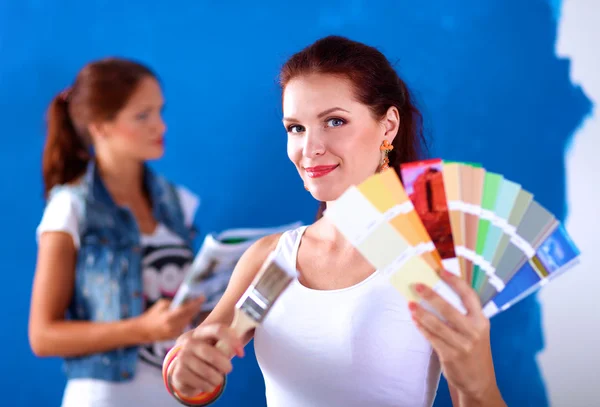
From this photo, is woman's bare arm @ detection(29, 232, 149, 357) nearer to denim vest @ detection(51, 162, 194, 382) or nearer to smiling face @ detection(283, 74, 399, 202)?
denim vest @ detection(51, 162, 194, 382)

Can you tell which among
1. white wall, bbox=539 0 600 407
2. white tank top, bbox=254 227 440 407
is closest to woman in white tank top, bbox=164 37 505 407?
white tank top, bbox=254 227 440 407

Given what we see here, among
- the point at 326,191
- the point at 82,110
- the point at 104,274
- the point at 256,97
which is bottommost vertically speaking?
the point at 104,274

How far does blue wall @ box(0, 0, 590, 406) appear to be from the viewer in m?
1.76

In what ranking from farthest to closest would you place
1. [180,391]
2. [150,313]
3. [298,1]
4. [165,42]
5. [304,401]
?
[165,42] → [298,1] → [150,313] → [304,401] → [180,391]

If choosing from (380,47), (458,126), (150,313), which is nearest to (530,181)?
(458,126)

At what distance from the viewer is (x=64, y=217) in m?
1.74

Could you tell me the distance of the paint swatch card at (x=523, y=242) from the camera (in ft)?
3.20

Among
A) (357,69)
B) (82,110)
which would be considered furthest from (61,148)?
(357,69)

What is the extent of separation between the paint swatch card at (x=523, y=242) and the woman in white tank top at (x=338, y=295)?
29 centimetres

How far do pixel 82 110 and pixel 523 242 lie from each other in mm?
1408

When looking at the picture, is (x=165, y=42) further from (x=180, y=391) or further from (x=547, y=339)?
(x=547, y=339)

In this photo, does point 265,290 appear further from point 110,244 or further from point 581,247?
point 581,247

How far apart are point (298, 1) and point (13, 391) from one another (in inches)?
64.7

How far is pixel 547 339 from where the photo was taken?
1745 millimetres
